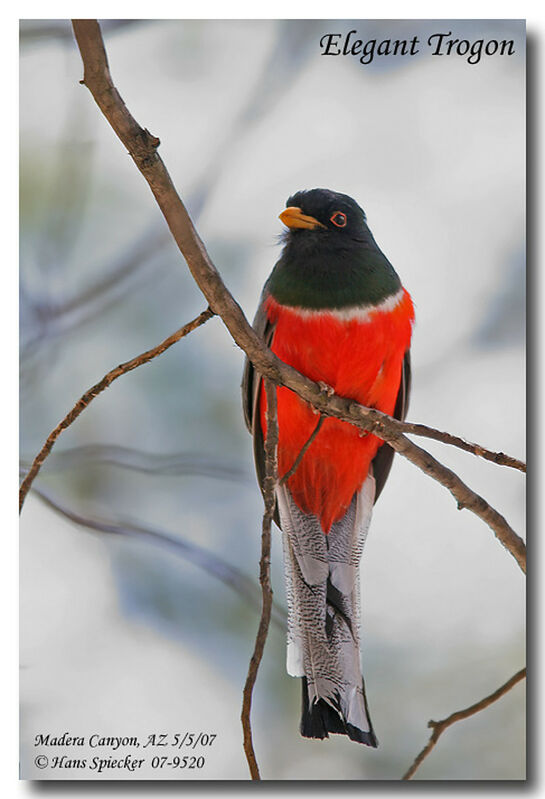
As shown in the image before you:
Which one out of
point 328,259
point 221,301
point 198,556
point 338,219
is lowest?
point 198,556

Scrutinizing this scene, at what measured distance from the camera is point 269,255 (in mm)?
2174

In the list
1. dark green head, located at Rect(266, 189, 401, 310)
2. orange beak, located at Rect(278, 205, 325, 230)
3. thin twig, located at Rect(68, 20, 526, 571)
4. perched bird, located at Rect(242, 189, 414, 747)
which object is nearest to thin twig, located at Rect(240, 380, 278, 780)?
thin twig, located at Rect(68, 20, 526, 571)

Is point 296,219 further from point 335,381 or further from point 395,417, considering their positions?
point 395,417

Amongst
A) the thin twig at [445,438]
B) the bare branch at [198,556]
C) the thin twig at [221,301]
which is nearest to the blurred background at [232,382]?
the bare branch at [198,556]

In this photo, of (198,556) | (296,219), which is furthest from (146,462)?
(296,219)

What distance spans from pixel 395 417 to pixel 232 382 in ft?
1.41

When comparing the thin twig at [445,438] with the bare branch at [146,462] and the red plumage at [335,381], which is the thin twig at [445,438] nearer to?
Result: the red plumage at [335,381]

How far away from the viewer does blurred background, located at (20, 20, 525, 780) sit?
214 cm

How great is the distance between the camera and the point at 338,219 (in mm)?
2135

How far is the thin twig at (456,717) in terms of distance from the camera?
6.97ft

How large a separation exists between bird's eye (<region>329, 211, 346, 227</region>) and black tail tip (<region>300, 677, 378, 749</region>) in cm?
114

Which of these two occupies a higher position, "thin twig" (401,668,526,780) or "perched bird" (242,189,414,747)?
"perched bird" (242,189,414,747)

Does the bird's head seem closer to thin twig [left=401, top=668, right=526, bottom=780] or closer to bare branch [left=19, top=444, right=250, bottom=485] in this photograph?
bare branch [left=19, top=444, right=250, bottom=485]
